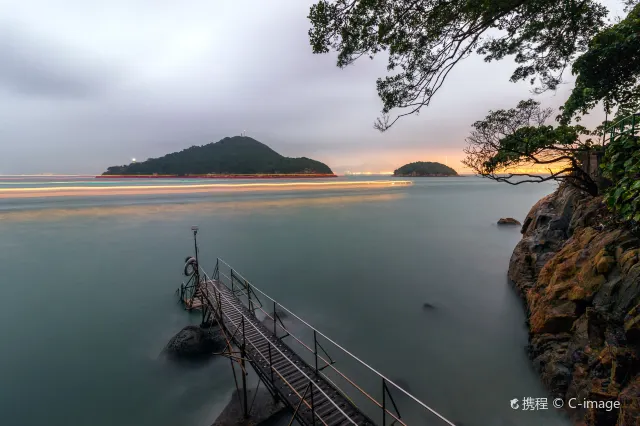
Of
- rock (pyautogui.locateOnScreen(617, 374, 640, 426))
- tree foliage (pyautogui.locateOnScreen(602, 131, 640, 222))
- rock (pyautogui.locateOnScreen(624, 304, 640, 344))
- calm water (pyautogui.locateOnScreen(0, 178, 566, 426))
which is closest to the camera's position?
rock (pyautogui.locateOnScreen(617, 374, 640, 426))

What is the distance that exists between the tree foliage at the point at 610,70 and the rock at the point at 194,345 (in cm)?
2036

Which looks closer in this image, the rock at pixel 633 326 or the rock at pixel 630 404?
the rock at pixel 630 404

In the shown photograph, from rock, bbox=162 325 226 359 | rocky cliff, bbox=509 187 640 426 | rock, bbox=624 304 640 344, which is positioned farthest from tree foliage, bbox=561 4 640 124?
rock, bbox=162 325 226 359

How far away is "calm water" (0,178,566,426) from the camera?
10094mm

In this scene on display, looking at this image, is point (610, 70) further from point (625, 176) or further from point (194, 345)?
point (194, 345)

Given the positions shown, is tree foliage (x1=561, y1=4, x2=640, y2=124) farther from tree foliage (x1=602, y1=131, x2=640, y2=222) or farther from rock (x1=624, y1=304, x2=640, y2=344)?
rock (x1=624, y1=304, x2=640, y2=344)

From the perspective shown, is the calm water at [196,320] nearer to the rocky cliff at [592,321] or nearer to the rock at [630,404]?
the rocky cliff at [592,321]

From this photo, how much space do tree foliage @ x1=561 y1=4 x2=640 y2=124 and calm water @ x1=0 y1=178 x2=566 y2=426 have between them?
11.6 metres

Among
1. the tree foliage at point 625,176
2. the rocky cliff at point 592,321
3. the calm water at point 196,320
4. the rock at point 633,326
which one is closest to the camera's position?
the rock at point 633,326

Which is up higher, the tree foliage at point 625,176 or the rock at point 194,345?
Result: the tree foliage at point 625,176

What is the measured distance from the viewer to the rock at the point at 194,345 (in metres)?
12.0

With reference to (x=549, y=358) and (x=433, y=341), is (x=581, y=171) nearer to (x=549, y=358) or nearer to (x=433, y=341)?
(x=549, y=358)

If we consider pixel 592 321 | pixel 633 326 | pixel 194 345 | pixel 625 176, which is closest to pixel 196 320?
pixel 194 345

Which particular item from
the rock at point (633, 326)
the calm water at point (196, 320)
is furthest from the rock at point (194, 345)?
the rock at point (633, 326)
